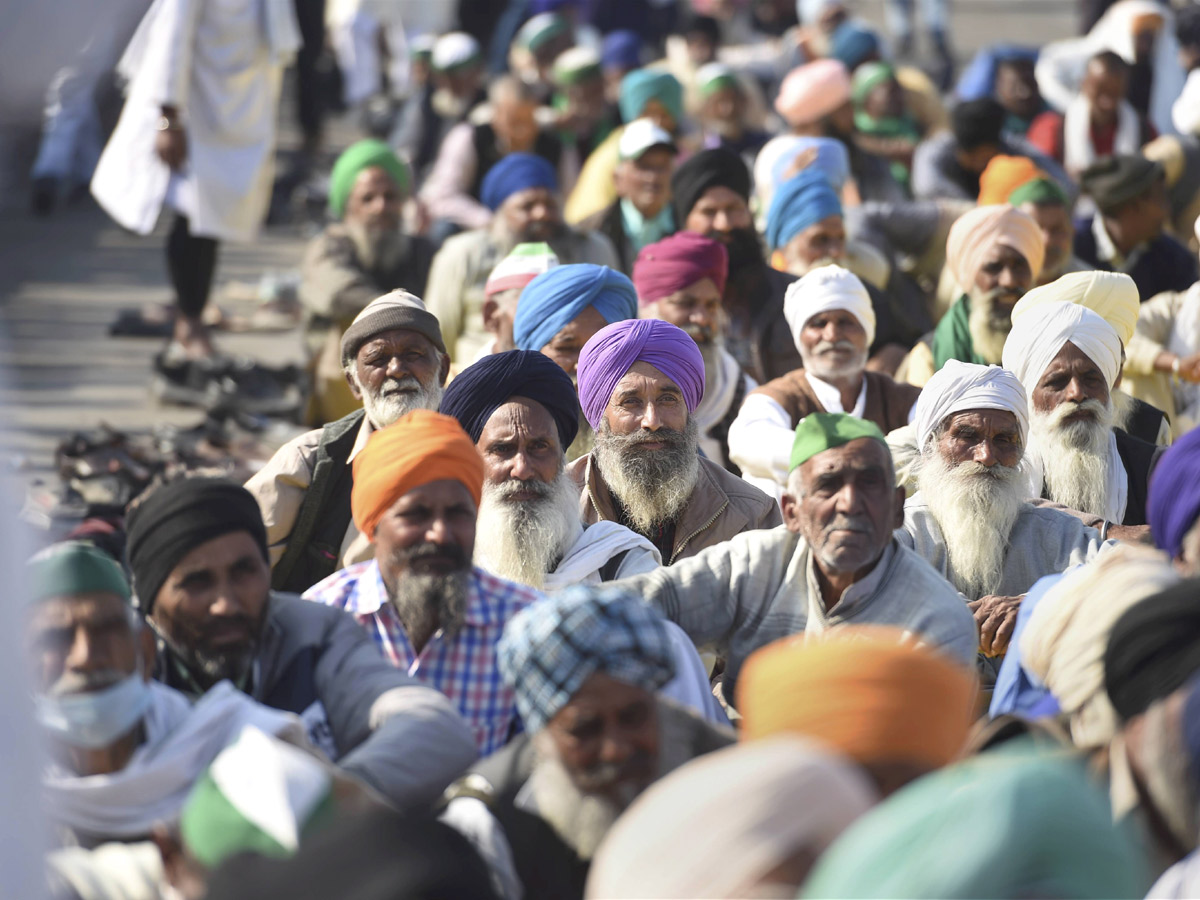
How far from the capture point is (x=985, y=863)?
2248mm

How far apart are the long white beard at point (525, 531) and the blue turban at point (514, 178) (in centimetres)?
393

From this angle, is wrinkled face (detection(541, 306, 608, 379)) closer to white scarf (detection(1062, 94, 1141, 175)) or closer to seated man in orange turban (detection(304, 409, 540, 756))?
seated man in orange turban (detection(304, 409, 540, 756))

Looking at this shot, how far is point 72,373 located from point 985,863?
7.22 meters

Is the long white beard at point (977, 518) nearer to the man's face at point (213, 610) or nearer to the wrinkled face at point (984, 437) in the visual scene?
the wrinkled face at point (984, 437)

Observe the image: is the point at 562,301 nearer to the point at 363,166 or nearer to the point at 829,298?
the point at 829,298

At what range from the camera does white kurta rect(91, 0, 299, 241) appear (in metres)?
7.84

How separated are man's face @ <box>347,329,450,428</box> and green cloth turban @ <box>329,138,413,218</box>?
298 centimetres

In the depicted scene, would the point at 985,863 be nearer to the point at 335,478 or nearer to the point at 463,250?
the point at 335,478

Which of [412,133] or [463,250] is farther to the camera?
[412,133]

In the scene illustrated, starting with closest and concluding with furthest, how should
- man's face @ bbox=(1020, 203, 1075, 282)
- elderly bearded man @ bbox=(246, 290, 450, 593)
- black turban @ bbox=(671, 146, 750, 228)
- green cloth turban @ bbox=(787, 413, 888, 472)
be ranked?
green cloth turban @ bbox=(787, 413, 888, 472) < elderly bearded man @ bbox=(246, 290, 450, 593) < man's face @ bbox=(1020, 203, 1075, 282) < black turban @ bbox=(671, 146, 750, 228)

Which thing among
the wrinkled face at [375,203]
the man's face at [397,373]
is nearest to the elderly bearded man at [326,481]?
the man's face at [397,373]

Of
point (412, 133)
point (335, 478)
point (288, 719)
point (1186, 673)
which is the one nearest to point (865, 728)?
point (1186, 673)

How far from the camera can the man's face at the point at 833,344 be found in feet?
18.8

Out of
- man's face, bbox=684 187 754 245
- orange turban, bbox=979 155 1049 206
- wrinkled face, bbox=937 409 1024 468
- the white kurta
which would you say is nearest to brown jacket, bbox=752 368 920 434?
wrinkled face, bbox=937 409 1024 468
